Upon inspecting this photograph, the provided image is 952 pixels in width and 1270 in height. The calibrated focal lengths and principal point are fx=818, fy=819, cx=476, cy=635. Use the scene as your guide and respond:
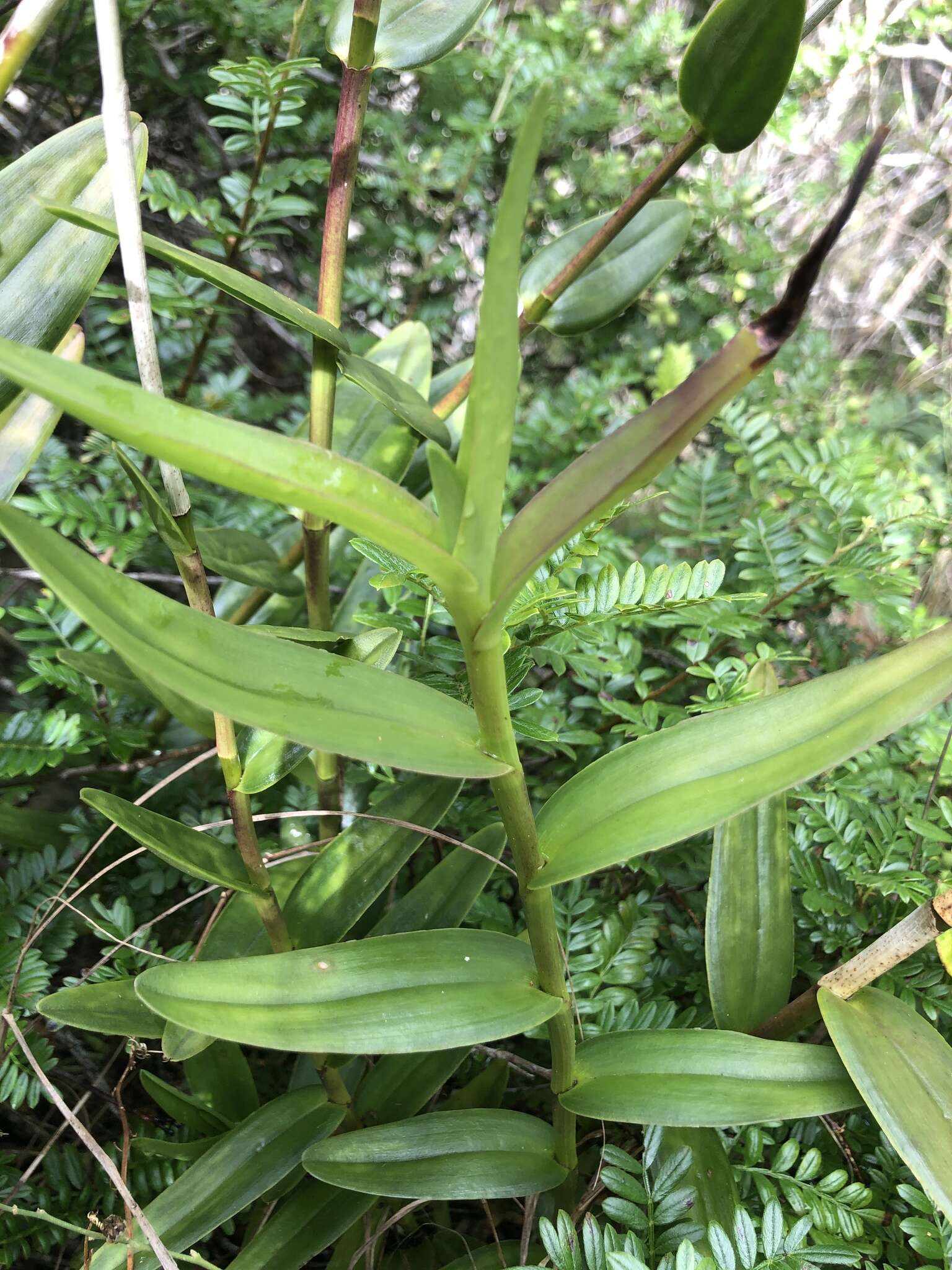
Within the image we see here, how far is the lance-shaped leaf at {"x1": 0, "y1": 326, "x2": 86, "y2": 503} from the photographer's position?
495mm

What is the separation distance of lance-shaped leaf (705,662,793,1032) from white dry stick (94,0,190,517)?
0.37 m

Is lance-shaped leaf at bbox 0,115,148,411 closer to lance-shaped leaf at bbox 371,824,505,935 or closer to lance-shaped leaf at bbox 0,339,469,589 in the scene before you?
lance-shaped leaf at bbox 0,339,469,589

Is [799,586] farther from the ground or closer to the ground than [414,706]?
farther from the ground

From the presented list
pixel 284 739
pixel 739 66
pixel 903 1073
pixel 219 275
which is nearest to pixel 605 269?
pixel 739 66

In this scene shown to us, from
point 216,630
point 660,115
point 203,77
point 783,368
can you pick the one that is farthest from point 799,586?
point 203,77

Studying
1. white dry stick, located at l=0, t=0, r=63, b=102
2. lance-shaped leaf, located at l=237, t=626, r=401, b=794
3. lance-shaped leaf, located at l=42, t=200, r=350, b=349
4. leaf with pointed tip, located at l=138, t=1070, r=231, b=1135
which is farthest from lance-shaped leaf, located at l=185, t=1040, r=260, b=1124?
white dry stick, located at l=0, t=0, r=63, b=102

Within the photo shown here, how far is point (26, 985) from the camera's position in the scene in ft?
1.71

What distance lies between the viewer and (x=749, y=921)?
1.59 feet

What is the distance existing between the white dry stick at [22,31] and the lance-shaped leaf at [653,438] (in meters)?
0.30

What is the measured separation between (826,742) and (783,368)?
1014mm

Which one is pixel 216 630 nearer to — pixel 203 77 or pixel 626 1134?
pixel 626 1134

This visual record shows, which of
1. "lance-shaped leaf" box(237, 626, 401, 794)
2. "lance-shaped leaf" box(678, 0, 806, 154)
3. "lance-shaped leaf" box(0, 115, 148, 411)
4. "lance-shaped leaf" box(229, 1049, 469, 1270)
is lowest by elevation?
"lance-shaped leaf" box(229, 1049, 469, 1270)

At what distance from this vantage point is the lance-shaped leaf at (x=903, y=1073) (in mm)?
369

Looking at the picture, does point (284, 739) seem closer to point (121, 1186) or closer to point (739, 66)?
point (121, 1186)
